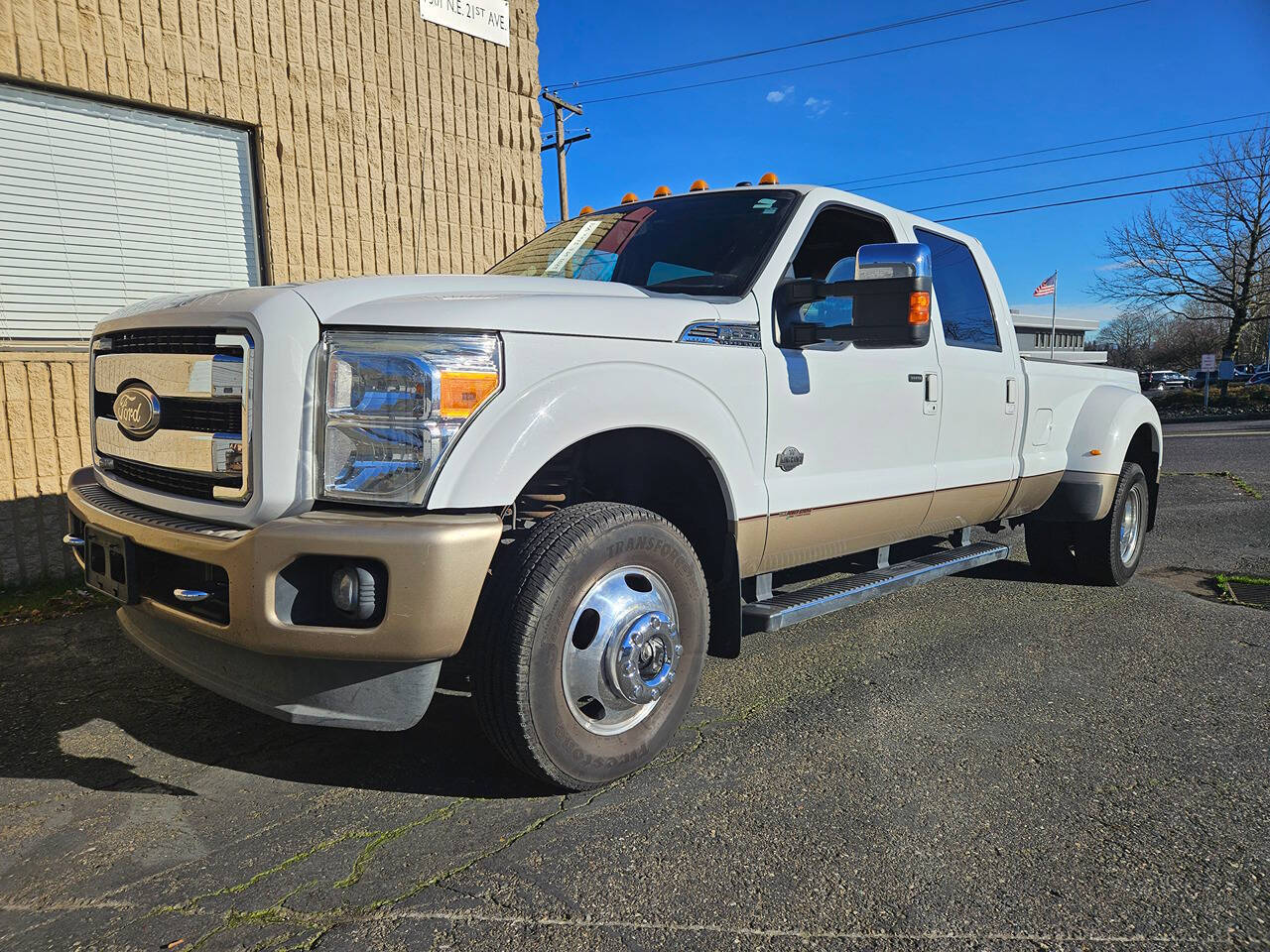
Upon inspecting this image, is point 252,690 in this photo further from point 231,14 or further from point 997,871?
point 231,14

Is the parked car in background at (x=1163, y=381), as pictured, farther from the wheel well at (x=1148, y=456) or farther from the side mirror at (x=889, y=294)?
the side mirror at (x=889, y=294)

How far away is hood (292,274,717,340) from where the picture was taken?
2346 millimetres

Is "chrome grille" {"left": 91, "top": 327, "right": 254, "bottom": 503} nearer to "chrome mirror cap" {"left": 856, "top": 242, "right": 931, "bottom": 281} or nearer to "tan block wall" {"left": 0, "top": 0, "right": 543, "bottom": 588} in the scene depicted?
"chrome mirror cap" {"left": 856, "top": 242, "right": 931, "bottom": 281}

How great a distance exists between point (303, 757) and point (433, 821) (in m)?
0.72

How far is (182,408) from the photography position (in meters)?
2.62

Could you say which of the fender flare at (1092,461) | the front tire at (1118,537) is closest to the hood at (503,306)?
the fender flare at (1092,461)

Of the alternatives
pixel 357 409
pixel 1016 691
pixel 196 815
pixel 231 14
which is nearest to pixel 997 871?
pixel 1016 691

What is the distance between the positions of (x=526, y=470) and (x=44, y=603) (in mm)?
4193

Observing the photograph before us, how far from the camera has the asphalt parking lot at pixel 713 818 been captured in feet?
6.73

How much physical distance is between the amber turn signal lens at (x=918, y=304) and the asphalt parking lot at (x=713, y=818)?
1.49 metres

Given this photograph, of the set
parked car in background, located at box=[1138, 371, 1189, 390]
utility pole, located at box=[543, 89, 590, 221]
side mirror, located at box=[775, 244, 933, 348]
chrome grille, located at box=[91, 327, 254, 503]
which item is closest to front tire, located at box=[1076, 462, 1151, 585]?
side mirror, located at box=[775, 244, 933, 348]

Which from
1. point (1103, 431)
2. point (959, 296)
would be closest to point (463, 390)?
point (959, 296)

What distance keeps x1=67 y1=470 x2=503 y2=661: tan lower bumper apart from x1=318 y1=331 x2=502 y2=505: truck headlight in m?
0.09

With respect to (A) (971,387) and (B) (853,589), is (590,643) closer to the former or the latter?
(B) (853,589)
